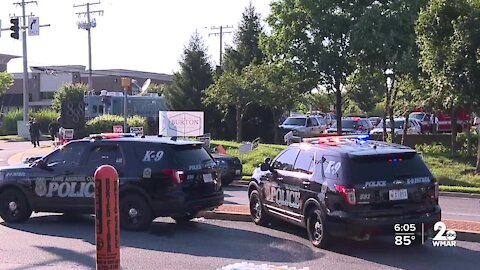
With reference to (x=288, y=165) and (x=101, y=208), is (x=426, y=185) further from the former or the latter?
(x=101, y=208)

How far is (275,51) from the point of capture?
99.2 feet

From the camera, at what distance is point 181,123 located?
91.6 ft

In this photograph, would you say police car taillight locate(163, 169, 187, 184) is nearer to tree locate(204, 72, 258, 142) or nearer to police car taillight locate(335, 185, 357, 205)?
police car taillight locate(335, 185, 357, 205)

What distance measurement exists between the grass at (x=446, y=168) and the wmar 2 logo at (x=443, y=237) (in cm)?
1004

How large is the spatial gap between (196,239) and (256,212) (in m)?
1.64

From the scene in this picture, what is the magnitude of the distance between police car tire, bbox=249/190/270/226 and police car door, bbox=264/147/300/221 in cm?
26

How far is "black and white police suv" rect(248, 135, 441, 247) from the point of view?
10047 mm

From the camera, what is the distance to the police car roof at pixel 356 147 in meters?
10.4

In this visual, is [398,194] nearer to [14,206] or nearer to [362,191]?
[362,191]

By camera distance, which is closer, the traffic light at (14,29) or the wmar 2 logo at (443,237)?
the wmar 2 logo at (443,237)

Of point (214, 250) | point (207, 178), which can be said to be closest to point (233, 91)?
point (207, 178)

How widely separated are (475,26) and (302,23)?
30.3ft

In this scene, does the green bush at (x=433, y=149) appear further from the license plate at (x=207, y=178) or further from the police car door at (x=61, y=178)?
the police car door at (x=61, y=178)

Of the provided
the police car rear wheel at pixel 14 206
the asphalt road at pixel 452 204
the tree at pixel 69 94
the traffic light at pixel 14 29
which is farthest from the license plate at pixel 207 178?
the tree at pixel 69 94
